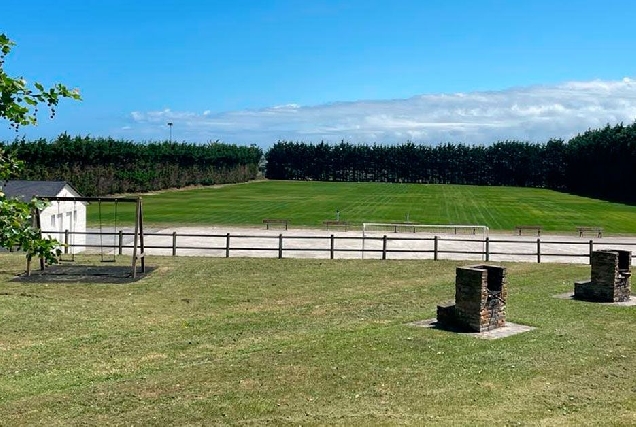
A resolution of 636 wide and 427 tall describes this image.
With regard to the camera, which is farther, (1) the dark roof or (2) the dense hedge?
(2) the dense hedge

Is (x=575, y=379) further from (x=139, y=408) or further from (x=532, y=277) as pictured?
(x=532, y=277)

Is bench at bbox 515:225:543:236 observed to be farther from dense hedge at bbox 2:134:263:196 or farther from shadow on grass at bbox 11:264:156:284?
dense hedge at bbox 2:134:263:196

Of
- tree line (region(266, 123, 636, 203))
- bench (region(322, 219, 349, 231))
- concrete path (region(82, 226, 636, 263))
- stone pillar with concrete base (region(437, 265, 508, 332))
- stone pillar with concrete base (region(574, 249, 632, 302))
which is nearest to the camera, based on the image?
stone pillar with concrete base (region(437, 265, 508, 332))

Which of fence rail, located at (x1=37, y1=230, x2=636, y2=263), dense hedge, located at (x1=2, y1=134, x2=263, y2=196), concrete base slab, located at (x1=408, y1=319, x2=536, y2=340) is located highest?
dense hedge, located at (x1=2, y1=134, x2=263, y2=196)

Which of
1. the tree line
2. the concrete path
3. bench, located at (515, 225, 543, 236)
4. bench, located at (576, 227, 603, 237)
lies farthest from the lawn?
the tree line

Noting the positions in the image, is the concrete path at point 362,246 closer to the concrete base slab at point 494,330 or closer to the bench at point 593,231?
→ the bench at point 593,231

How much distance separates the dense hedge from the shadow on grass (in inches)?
862

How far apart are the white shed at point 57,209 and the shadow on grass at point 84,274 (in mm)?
4165

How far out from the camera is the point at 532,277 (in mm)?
24359

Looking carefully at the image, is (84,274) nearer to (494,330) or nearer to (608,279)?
(494,330)

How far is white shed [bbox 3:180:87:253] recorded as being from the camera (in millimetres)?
30267

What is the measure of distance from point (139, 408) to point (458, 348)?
6.41 meters

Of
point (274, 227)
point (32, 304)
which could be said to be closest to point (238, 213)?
point (274, 227)

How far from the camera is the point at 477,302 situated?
15.1 meters
